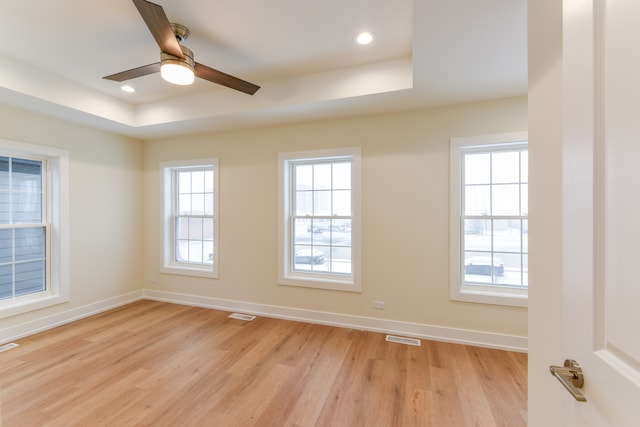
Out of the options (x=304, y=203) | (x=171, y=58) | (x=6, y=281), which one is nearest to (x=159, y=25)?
(x=171, y=58)

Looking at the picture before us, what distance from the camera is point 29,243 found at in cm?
324

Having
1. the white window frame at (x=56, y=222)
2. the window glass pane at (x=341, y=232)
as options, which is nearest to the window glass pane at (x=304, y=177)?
the window glass pane at (x=341, y=232)

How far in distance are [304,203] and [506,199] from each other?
2.30m

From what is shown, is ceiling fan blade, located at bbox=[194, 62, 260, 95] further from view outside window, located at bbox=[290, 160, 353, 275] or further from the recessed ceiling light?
view outside window, located at bbox=[290, 160, 353, 275]

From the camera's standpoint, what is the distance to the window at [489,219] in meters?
2.81

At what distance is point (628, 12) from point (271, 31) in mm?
2145

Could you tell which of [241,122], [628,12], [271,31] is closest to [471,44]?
[271,31]

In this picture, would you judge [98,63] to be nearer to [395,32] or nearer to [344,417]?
[395,32]

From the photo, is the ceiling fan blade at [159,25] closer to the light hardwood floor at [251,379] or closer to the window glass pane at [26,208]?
the light hardwood floor at [251,379]

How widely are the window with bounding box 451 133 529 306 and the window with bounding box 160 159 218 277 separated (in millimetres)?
3181

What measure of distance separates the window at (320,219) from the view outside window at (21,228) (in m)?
2.93

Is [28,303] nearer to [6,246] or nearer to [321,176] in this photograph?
[6,246]

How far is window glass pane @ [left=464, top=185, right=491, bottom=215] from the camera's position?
2.92 metres

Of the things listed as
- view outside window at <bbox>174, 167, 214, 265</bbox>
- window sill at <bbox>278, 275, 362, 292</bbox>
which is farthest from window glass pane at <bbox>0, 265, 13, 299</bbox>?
window sill at <bbox>278, 275, 362, 292</bbox>
